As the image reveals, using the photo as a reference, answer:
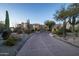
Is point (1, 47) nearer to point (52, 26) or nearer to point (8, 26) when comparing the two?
point (8, 26)

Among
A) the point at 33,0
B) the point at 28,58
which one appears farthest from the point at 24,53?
the point at 33,0

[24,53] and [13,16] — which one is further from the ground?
[13,16]

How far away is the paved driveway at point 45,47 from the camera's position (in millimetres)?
6898

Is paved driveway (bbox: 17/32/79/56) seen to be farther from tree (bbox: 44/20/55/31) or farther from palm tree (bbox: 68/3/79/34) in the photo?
palm tree (bbox: 68/3/79/34)

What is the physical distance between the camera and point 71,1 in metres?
6.84

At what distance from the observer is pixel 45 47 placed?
704 centimetres

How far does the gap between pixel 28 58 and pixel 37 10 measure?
3.45 feet

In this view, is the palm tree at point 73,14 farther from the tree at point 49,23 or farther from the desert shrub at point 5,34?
the desert shrub at point 5,34

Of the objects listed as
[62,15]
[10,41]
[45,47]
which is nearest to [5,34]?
[10,41]

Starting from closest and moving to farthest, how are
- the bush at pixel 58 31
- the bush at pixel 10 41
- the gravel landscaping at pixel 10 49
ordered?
1. the gravel landscaping at pixel 10 49
2. the bush at pixel 10 41
3. the bush at pixel 58 31

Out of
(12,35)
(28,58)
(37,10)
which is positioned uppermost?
(37,10)

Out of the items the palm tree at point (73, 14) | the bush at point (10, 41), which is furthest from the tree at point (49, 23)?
the bush at point (10, 41)

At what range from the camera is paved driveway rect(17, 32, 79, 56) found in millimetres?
6898

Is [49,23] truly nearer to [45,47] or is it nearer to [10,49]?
[45,47]
